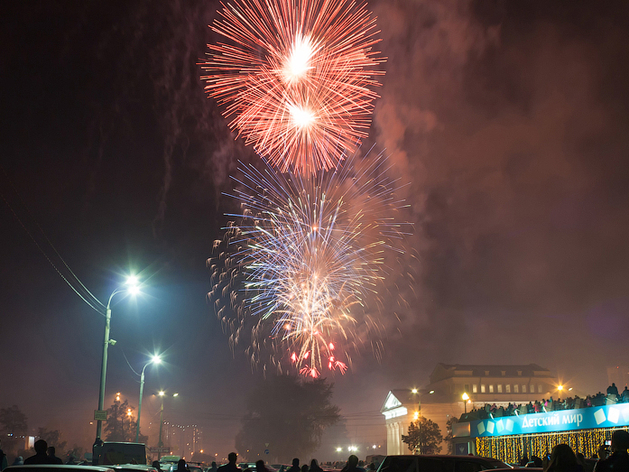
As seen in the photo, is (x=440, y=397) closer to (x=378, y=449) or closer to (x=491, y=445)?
(x=378, y=449)

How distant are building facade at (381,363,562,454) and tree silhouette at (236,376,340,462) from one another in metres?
20.2

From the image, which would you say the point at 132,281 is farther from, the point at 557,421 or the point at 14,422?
the point at 14,422

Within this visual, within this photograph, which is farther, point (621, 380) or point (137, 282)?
point (621, 380)

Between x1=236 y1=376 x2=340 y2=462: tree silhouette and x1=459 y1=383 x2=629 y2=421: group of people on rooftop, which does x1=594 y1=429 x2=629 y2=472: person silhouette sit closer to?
x1=459 y1=383 x2=629 y2=421: group of people on rooftop

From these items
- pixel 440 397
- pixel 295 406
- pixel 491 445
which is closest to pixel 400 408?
pixel 440 397

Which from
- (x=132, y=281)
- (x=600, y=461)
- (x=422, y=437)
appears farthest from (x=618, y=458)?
(x=422, y=437)

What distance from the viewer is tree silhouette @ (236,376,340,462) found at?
301ft

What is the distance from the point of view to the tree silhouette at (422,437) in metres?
64.0

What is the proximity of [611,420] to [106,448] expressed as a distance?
64.0 feet

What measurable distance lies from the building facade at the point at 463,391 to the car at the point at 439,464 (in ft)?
326

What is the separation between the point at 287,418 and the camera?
9294 centimetres

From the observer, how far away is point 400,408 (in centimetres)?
11294

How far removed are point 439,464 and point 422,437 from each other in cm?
5632

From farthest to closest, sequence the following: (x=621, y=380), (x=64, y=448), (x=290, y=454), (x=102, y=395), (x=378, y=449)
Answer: (x=378, y=449)
(x=621, y=380)
(x=290, y=454)
(x=64, y=448)
(x=102, y=395)
